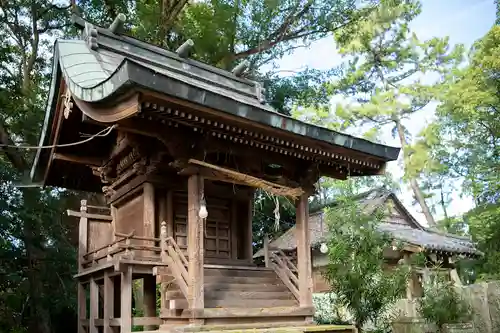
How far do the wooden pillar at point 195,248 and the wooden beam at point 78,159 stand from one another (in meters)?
3.50

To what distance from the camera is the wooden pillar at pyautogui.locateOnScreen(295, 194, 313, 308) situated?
8.78 meters

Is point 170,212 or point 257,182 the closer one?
point 257,182

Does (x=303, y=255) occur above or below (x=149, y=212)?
below

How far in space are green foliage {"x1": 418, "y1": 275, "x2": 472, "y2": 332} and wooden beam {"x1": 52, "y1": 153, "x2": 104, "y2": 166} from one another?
318 inches

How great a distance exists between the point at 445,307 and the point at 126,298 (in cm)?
733

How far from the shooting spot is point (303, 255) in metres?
8.93

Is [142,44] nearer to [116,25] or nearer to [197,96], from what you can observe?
[116,25]

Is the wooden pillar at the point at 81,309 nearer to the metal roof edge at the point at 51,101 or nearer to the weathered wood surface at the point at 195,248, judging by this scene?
the metal roof edge at the point at 51,101

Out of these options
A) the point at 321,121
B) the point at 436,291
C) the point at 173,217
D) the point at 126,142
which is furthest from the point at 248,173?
the point at 321,121

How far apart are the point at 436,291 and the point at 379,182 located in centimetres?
1850

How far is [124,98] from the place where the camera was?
20.9 feet

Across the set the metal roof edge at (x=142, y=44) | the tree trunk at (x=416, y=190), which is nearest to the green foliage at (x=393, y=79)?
the tree trunk at (x=416, y=190)

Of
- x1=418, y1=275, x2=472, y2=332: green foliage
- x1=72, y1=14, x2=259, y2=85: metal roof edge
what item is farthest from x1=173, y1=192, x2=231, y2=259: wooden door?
x1=418, y1=275, x2=472, y2=332: green foliage

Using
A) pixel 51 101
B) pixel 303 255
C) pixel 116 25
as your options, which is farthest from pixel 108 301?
pixel 116 25
